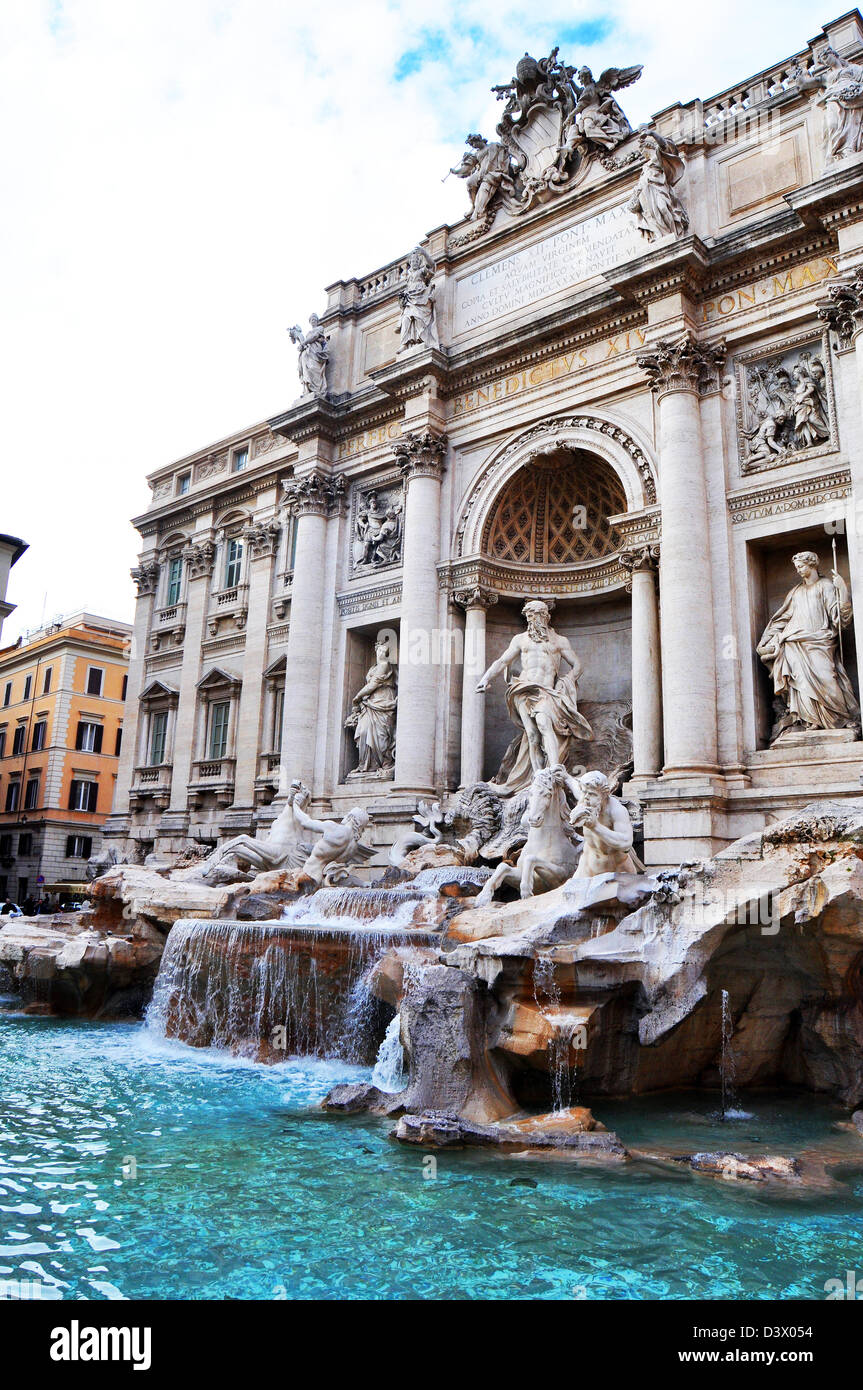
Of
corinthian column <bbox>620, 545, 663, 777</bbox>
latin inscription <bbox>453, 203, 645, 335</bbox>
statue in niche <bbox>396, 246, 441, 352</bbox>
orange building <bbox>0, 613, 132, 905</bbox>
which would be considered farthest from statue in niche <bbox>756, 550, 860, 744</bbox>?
orange building <bbox>0, 613, 132, 905</bbox>

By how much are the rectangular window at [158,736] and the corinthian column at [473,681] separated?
434 inches

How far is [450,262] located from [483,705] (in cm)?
968

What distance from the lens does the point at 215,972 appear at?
11367mm

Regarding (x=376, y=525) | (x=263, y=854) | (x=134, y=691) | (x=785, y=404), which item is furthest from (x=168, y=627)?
(x=785, y=404)

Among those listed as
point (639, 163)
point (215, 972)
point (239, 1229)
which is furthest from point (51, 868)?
point (239, 1229)

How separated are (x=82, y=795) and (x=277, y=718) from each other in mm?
22047

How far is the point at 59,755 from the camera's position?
137ft

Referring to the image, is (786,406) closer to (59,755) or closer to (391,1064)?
(391,1064)

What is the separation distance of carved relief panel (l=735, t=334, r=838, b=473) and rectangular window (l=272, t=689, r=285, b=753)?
12189 mm

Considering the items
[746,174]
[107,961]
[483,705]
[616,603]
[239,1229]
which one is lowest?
[239,1229]
